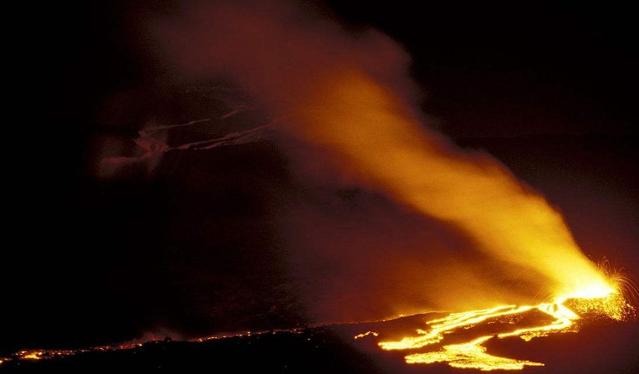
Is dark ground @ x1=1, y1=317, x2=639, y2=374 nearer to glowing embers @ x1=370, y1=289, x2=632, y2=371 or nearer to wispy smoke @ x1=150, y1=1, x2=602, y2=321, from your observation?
glowing embers @ x1=370, y1=289, x2=632, y2=371

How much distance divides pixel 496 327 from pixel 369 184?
3.33 meters

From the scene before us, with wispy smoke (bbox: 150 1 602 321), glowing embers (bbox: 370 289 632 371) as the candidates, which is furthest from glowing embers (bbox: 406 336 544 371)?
wispy smoke (bbox: 150 1 602 321)

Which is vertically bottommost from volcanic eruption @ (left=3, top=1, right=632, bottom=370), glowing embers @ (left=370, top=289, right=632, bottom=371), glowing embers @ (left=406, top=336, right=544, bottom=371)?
glowing embers @ (left=406, top=336, right=544, bottom=371)

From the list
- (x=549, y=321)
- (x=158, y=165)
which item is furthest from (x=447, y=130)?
(x=549, y=321)

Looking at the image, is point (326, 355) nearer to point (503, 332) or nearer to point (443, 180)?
point (503, 332)

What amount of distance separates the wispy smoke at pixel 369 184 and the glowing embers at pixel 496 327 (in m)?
0.23

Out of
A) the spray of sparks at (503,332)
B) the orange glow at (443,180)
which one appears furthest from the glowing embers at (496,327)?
the orange glow at (443,180)

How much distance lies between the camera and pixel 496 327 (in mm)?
4062

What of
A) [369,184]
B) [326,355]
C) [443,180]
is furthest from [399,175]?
[326,355]

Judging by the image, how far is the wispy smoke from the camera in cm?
483

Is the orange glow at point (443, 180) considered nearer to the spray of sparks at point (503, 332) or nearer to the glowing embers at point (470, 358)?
the spray of sparks at point (503, 332)

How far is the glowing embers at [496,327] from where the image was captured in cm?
368

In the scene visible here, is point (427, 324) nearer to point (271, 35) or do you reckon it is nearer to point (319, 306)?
point (319, 306)

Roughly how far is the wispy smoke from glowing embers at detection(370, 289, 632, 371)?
0.23 m
